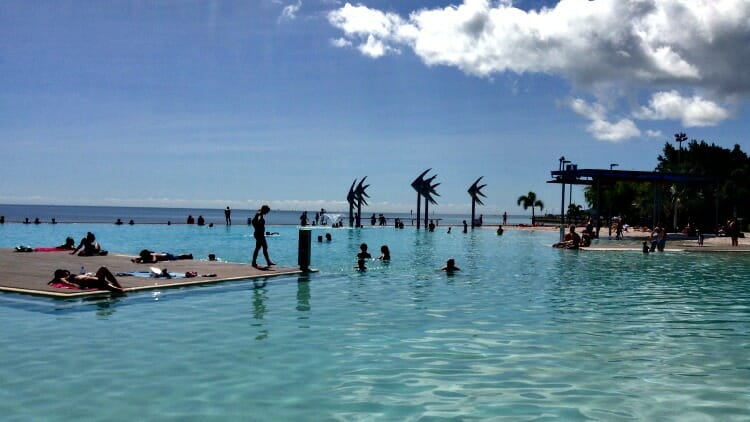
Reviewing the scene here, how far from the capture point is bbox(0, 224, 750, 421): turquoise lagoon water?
6.75 m

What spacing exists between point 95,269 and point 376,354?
12.5 m

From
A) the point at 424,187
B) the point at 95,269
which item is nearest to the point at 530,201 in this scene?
the point at 424,187

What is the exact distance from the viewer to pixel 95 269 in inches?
720

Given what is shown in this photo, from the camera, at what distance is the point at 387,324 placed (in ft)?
37.6

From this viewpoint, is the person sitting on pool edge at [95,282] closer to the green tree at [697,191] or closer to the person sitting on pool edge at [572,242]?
the person sitting on pool edge at [572,242]

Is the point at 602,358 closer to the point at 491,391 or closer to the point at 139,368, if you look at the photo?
the point at 491,391

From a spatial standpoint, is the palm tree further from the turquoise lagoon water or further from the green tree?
the turquoise lagoon water

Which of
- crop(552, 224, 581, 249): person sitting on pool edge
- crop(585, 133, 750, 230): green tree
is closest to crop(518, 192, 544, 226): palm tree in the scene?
crop(585, 133, 750, 230): green tree

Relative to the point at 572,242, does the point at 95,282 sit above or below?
below

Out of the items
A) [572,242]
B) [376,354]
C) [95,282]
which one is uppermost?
[572,242]

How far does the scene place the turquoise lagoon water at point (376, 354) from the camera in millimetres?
6754

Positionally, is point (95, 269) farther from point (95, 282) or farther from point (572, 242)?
point (572, 242)

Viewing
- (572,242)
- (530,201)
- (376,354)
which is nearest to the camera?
(376,354)

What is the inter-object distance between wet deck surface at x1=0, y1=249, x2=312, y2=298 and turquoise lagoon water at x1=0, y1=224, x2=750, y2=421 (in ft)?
1.66
